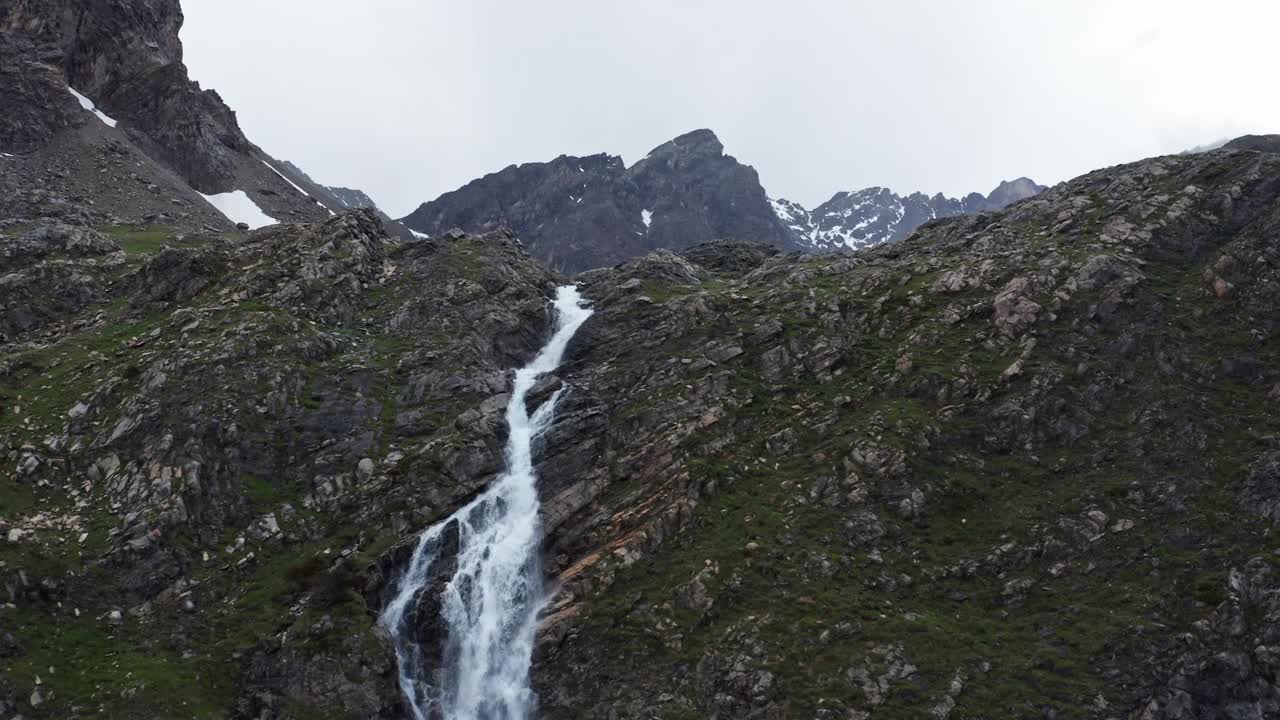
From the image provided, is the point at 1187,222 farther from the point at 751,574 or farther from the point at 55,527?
the point at 55,527

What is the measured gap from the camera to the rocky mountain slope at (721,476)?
32344 mm

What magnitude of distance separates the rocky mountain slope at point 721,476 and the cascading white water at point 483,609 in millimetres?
1262

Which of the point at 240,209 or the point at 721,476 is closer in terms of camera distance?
the point at 721,476

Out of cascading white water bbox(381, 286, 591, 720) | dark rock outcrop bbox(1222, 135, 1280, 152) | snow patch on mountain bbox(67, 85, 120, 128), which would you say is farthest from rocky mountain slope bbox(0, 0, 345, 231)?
dark rock outcrop bbox(1222, 135, 1280, 152)

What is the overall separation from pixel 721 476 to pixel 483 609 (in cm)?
1551

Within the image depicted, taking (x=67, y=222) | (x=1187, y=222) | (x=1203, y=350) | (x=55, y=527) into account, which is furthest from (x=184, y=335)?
(x=1187, y=222)

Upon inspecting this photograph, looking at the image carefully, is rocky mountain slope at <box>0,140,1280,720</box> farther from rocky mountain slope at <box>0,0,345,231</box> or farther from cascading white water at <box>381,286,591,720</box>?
rocky mountain slope at <box>0,0,345,231</box>

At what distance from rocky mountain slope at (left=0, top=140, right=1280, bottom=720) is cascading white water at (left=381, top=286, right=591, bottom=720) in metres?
1.26

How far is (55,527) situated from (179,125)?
91671 millimetres

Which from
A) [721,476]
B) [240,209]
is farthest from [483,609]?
[240,209]

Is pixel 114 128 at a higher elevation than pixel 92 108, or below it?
below

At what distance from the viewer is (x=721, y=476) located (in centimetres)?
4462

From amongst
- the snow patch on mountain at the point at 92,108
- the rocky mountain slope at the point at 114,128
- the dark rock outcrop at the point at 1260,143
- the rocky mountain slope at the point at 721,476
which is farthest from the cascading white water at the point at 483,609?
the snow patch on mountain at the point at 92,108

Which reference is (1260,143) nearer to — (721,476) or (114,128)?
(721,476)
